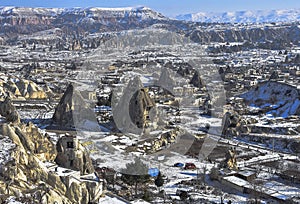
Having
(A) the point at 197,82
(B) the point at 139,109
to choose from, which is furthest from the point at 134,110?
(A) the point at 197,82

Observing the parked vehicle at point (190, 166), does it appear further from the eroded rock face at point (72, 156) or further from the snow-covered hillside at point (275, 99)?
the snow-covered hillside at point (275, 99)

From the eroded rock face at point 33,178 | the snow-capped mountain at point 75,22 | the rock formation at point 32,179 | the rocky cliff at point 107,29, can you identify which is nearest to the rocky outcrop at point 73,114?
the eroded rock face at point 33,178

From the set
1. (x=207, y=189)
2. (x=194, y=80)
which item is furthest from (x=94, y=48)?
(x=207, y=189)

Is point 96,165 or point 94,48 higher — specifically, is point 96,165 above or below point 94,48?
below

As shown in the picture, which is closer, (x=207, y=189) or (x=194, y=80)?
(x=207, y=189)

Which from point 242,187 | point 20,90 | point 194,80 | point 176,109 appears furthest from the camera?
point 194,80

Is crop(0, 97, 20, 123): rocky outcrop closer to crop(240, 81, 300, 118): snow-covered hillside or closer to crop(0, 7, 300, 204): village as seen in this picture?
crop(0, 7, 300, 204): village

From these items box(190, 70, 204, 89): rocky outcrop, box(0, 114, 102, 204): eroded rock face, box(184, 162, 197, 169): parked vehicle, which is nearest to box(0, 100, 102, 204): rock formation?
box(0, 114, 102, 204): eroded rock face

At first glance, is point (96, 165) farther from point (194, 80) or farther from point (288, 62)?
point (288, 62)
